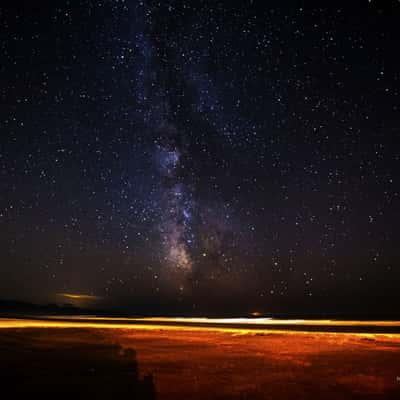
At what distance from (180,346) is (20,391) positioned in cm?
727

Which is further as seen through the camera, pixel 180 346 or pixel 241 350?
pixel 180 346

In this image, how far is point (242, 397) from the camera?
21.9 feet

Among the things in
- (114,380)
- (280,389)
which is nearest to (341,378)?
(280,389)

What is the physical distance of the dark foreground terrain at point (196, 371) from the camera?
22.8 ft

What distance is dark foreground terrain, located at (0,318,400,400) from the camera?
694 centimetres

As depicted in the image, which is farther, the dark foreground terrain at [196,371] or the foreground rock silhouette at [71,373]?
the dark foreground terrain at [196,371]

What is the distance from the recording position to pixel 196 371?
8797 millimetres

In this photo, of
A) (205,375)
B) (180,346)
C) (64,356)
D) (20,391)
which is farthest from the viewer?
(180,346)

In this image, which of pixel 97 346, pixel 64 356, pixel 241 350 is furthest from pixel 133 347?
pixel 241 350

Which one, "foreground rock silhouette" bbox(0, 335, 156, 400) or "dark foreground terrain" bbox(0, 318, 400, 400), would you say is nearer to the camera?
"foreground rock silhouette" bbox(0, 335, 156, 400)

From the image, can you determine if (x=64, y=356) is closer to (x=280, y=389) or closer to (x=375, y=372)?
(x=280, y=389)

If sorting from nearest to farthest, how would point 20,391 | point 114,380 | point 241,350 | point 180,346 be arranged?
point 20,391
point 114,380
point 241,350
point 180,346

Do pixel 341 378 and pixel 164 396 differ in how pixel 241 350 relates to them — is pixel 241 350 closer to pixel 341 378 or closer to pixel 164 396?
pixel 341 378

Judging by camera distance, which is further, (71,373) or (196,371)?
(196,371)
